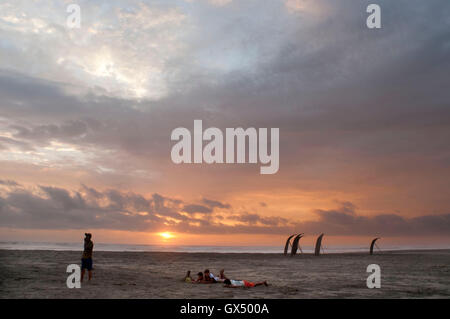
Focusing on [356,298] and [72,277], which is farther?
[72,277]

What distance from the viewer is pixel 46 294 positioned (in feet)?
52.7

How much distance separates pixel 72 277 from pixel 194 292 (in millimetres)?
7376

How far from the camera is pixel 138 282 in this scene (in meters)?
21.1
